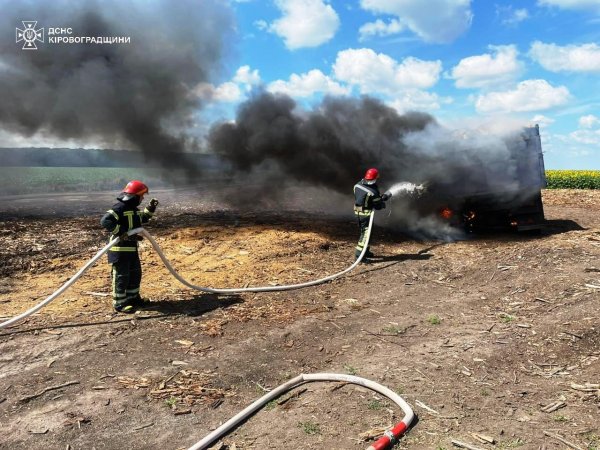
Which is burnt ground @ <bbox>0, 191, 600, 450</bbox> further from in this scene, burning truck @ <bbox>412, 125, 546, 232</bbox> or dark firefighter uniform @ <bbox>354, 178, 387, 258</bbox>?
burning truck @ <bbox>412, 125, 546, 232</bbox>

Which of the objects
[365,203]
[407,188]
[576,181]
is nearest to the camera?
[365,203]

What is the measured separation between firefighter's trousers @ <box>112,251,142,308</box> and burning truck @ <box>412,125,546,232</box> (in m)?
8.15

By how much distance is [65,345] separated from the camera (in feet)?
16.7

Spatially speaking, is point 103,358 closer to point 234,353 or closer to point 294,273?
point 234,353

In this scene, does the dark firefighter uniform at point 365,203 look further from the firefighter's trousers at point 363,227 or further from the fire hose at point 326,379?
the fire hose at point 326,379

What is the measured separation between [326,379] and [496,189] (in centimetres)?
803

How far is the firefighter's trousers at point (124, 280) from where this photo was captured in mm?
6113

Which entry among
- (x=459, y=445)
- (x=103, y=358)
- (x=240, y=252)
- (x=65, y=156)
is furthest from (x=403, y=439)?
(x=65, y=156)

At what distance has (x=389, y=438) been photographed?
127 inches

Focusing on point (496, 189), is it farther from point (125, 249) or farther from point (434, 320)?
point (125, 249)

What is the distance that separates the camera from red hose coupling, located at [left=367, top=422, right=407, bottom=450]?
3.13 meters

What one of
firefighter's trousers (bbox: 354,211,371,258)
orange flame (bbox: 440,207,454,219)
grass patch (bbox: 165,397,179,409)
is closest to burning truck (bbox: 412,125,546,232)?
orange flame (bbox: 440,207,454,219)

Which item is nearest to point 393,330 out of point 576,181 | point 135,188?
point 135,188

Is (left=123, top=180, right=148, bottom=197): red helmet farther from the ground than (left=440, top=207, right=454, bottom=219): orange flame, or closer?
farther from the ground
